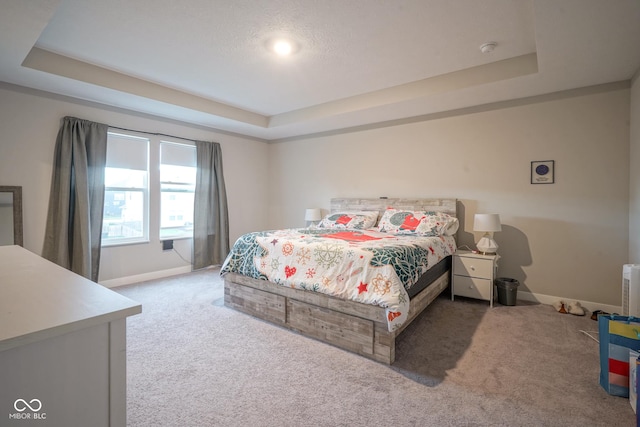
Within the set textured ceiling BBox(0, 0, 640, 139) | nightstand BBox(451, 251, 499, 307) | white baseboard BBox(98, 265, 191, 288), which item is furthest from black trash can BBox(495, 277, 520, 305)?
white baseboard BBox(98, 265, 191, 288)

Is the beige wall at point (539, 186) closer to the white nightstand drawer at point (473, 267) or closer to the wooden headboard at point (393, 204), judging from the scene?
the wooden headboard at point (393, 204)

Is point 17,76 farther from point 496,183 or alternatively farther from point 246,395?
point 496,183

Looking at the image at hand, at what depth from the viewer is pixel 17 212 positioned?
317 centimetres

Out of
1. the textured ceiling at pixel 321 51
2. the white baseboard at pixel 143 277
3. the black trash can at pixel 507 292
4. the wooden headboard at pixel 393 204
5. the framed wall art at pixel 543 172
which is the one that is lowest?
the white baseboard at pixel 143 277

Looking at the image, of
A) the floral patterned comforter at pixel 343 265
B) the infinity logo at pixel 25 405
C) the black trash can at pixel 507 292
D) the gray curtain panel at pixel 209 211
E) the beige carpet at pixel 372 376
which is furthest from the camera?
the gray curtain panel at pixel 209 211

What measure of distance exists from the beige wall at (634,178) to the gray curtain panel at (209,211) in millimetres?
5005

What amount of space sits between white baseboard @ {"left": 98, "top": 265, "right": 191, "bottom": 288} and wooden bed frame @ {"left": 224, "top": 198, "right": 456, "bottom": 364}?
1761mm

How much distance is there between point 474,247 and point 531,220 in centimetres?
68

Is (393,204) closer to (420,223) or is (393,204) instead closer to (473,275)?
(420,223)

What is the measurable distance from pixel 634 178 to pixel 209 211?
5.15 metres

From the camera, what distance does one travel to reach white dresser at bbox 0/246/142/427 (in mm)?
610

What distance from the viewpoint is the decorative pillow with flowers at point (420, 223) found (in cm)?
348

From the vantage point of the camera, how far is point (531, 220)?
344 cm

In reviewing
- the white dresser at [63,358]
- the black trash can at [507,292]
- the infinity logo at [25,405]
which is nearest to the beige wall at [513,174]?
Result: the black trash can at [507,292]
